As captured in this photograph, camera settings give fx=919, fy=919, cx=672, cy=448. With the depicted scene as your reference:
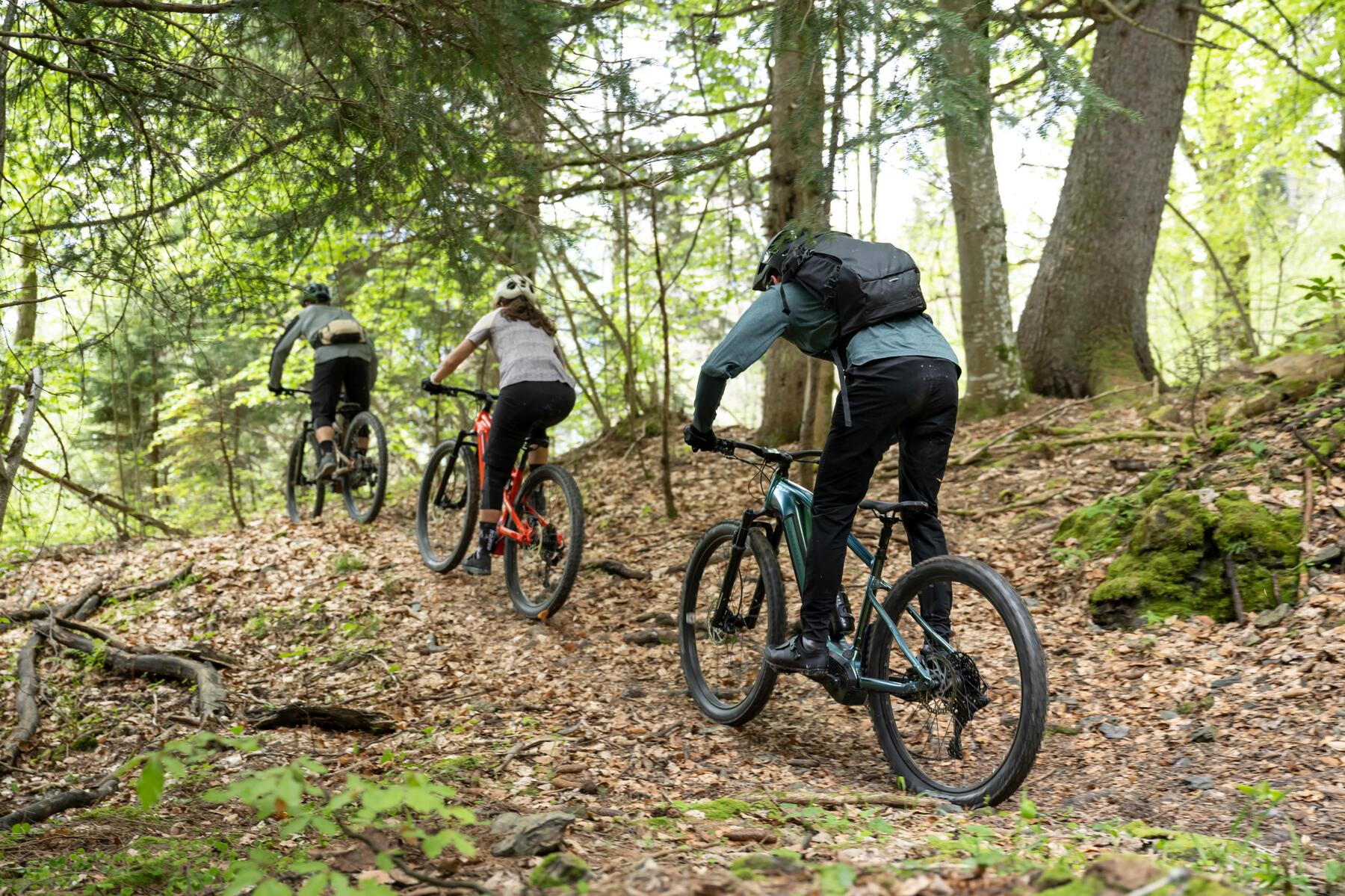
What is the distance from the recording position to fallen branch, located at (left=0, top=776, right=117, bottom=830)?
330 centimetres

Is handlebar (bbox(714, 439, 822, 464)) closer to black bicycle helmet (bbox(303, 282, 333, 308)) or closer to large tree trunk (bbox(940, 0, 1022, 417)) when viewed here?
large tree trunk (bbox(940, 0, 1022, 417))

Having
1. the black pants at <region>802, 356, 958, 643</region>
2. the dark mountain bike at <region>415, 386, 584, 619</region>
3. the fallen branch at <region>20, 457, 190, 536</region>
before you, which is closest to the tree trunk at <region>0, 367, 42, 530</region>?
the fallen branch at <region>20, 457, 190, 536</region>

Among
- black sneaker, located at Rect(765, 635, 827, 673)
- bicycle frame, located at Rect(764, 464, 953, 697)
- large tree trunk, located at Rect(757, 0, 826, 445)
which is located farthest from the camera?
large tree trunk, located at Rect(757, 0, 826, 445)

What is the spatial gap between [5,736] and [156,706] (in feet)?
2.19

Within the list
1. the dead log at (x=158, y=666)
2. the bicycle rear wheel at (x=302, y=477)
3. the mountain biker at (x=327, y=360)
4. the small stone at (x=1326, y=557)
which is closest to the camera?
the small stone at (x=1326, y=557)

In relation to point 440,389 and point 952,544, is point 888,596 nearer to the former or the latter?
point 952,544

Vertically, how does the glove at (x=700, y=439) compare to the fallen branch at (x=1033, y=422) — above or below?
below

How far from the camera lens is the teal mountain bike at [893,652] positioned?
3.22m

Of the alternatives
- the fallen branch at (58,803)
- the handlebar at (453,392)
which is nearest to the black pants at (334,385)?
the handlebar at (453,392)

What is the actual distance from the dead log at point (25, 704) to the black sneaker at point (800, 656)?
11.9 feet

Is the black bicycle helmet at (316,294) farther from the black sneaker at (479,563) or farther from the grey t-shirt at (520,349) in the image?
the black sneaker at (479,563)

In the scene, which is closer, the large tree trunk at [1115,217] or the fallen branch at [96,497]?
the fallen branch at [96,497]

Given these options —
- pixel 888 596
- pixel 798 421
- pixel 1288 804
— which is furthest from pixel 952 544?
pixel 1288 804

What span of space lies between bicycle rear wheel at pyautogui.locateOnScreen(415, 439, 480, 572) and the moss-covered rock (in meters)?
4.56
